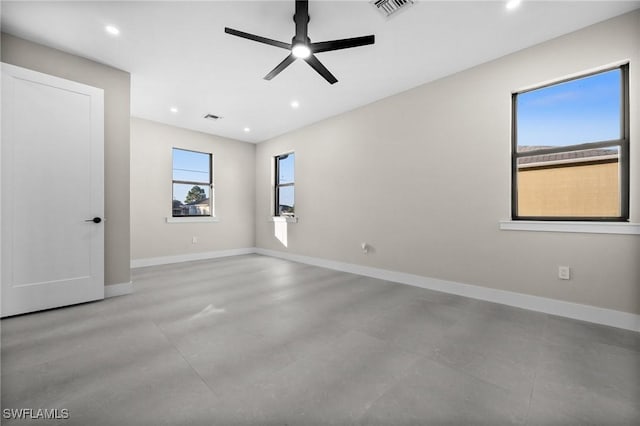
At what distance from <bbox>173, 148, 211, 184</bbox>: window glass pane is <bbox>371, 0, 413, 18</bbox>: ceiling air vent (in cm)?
474

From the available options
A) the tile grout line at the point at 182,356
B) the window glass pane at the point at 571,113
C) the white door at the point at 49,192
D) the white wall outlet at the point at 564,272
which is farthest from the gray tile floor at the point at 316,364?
the window glass pane at the point at 571,113

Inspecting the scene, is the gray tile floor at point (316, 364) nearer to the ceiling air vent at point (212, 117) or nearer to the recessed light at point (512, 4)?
the recessed light at point (512, 4)

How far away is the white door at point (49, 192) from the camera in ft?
8.18

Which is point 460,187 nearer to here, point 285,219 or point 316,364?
point 316,364

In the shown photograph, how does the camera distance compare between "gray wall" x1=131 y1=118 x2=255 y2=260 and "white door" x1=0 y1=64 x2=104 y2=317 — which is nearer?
"white door" x1=0 y1=64 x2=104 y2=317

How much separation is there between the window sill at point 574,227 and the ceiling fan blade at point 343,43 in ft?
7.85

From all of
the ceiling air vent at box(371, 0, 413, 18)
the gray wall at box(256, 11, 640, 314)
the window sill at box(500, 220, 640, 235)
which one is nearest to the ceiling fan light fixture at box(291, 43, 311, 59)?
the ceiling air vent at box(371, 0, 413, 18)

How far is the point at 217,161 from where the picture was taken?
19.4 ft

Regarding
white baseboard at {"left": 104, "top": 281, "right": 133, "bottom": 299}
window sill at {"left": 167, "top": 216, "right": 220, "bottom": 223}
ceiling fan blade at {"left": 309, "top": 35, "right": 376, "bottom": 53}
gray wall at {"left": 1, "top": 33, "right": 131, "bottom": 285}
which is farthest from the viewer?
window sill at {"left": 167, "top": 216, "right": 220, "bottom": 223}

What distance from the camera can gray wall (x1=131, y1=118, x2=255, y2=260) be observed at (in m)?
4.82

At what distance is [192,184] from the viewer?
5.61 meters

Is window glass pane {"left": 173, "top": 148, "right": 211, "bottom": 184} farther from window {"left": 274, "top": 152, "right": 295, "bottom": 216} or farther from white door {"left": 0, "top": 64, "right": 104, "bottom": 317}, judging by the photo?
white door {"left": 0, "top": 64, "right": 104, "bottom": 317}

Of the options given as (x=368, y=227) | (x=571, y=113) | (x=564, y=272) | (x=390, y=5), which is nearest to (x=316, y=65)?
(x=390, y=5)

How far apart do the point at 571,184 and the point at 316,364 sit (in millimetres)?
3052
